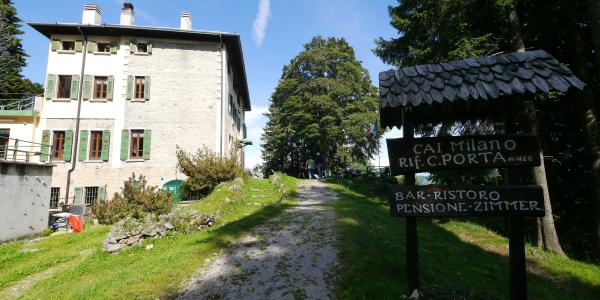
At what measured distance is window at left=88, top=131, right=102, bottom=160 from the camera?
19.4 metres

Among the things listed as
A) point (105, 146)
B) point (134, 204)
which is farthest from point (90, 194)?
point (134, 204)

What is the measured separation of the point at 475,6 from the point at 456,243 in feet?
26.7

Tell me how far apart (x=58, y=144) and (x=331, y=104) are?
65.5 ft

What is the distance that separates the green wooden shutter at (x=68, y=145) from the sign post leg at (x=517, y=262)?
857 inches

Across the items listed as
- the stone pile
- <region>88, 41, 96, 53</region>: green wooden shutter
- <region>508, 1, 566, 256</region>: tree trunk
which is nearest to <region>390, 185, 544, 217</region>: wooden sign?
<region>508, 1, 566, 256</region>: tree trunk

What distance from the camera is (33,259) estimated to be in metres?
9.48

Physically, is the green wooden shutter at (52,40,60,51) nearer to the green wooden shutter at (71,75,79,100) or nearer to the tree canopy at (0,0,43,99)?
the green wooden shutter at (71,75,79,100)

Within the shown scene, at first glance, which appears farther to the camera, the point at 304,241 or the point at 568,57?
the point at 568,57

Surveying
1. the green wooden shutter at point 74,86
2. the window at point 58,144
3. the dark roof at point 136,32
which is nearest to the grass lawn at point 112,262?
the window at point 58,144

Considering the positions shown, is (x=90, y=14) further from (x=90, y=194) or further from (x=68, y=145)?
(x=90, y=194)

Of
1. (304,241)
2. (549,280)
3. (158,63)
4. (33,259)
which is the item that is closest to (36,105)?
(158,63)

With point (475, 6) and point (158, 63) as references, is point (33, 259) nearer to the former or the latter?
point (158, 63)

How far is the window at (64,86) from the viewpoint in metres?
20.1

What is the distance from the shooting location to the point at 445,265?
7.27m
